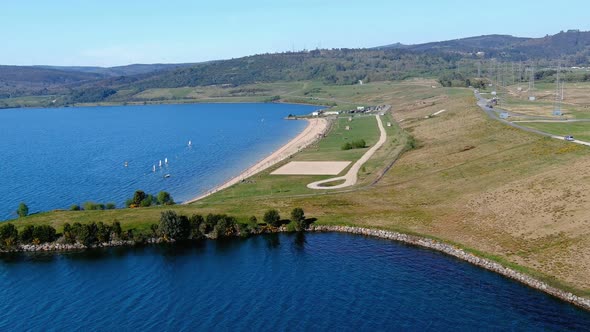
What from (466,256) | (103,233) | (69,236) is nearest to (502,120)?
(466,256)

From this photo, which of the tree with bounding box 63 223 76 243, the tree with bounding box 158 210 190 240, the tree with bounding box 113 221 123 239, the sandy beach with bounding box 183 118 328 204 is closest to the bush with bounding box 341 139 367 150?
the sandy beach with bounding box 183 118 328 204

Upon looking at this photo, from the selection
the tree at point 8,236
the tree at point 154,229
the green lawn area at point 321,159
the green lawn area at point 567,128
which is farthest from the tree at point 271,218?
the green lawn area at point 567,128

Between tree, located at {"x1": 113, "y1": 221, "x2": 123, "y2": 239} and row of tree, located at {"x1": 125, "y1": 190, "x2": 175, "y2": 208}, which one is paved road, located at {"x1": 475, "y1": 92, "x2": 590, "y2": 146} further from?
tree, located at {"x1": 113, "y1": 221, "x2": 123, "y2": 239}

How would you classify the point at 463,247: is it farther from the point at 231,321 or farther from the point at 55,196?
the point at 55,196

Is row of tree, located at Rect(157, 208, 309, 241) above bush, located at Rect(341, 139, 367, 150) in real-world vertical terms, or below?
below

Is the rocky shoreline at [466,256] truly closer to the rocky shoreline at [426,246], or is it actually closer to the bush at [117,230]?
the rocky shoreline at [426,246]

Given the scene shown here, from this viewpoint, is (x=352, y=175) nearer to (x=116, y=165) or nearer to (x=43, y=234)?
(x=43, y=234)
